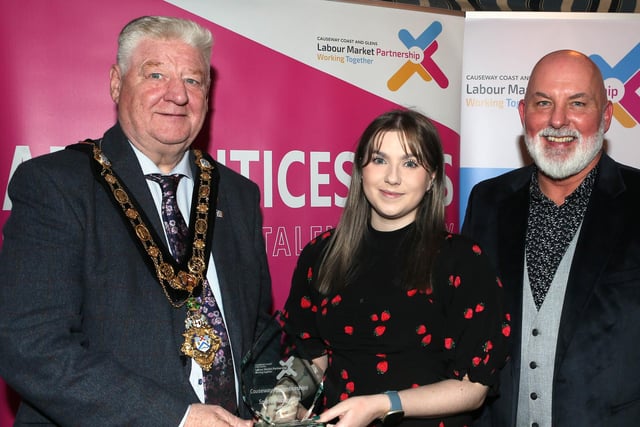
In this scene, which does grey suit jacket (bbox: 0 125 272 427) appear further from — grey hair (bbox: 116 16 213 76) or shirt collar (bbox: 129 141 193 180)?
grey hair (bbox: 116 16 213 76)

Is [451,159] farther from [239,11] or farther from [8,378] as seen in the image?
[8,378]

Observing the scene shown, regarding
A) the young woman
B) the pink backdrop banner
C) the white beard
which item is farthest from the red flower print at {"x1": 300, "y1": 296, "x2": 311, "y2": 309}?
the pink backdrop banner

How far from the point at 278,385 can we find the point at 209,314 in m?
0.40

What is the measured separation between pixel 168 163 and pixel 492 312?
1262 millimetres

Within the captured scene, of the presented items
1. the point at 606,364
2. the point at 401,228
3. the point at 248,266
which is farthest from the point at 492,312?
the point at 248,266

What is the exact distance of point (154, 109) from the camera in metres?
2.29

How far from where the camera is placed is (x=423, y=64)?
13.5ft

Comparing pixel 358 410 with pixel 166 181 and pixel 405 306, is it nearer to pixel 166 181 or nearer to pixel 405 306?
pixel 405 306

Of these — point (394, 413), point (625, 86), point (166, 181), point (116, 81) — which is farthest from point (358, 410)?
point (625, 86)

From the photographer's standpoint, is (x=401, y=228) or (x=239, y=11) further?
(x=239, y=11)

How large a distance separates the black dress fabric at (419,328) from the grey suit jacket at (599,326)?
1.34 ft

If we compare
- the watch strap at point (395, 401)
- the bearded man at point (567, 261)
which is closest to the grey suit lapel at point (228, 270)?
the watch strap at point (395, 401)

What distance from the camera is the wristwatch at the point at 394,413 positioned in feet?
6.97

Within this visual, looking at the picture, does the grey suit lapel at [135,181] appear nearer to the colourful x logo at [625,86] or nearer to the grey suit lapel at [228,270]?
the grey suit lapel at [228,270]
